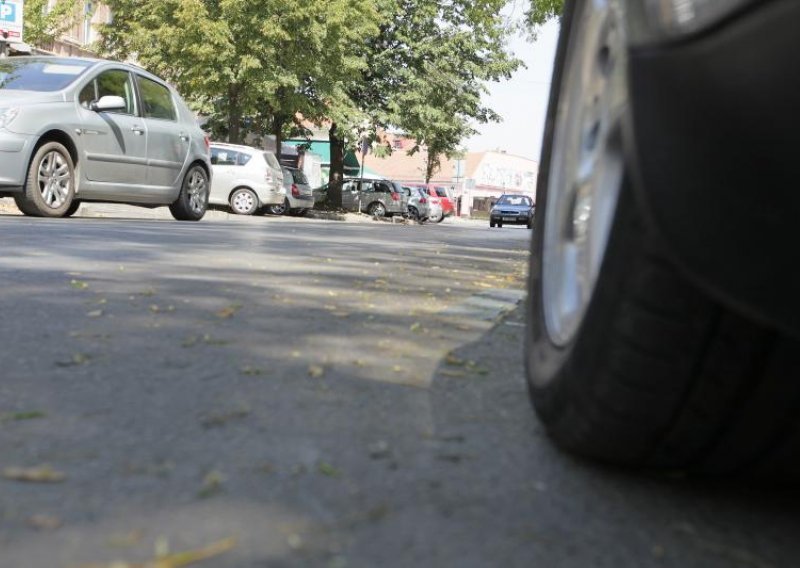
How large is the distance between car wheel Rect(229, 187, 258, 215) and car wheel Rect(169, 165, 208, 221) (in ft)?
42.0

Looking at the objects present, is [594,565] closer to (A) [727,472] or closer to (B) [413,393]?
(A) [727,472]

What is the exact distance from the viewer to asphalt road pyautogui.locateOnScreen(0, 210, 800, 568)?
1.54m

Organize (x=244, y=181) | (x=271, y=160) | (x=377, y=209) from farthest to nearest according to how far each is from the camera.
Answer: (x=377, y=209) < (x=271, y=160) < (x=244, y=181)

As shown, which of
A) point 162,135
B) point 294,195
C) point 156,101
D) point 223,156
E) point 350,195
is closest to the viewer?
point 162,135

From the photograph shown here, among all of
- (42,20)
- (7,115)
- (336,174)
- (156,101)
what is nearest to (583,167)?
(7,115)

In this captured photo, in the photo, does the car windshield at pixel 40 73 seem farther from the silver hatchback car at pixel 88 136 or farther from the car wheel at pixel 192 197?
the car wheel at pixel 192 197

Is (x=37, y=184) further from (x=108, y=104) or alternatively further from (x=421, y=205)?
(x=421, y=205)

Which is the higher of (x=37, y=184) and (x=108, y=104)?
(x=108, y=104)

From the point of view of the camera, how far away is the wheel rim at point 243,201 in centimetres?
2628

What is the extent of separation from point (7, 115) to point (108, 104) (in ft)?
→ 3.45

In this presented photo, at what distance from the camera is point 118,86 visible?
1163 centimetres

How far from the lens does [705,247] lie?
1398 millimetres

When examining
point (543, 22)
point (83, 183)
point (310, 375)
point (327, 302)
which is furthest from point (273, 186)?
point (310, 375)

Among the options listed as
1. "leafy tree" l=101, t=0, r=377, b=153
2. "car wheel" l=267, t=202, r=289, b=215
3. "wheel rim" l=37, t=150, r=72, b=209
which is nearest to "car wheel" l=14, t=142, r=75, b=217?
"wheel rim" l=37, t=150, r=72, b=209
